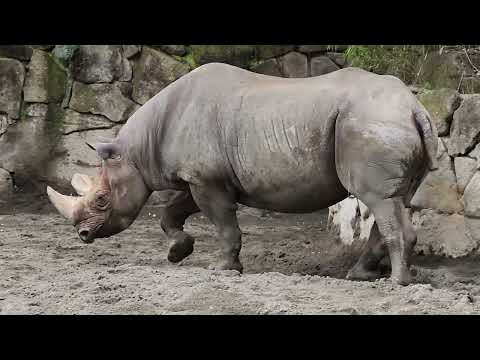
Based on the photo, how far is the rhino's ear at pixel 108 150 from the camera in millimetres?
6906

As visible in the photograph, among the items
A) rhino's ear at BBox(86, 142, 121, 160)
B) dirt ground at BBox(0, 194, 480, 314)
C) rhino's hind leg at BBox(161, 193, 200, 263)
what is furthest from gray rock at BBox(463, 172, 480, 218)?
rhino's ear at BBox(86, 142, 121, 160)

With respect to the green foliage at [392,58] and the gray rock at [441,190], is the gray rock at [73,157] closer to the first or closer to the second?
the green foliage at [392,58]

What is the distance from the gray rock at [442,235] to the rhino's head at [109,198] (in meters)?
2.36

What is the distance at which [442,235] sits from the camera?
277 inches

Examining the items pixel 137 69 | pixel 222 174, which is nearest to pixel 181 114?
pixel 222 174

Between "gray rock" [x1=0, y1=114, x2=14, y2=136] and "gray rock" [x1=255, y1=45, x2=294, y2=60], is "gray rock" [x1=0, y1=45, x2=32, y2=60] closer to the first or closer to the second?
"gray rock" [x1=0, y1=114, x2=14, y2=136]

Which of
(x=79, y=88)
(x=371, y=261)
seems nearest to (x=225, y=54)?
(x=79, y=88)

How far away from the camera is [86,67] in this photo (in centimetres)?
1005

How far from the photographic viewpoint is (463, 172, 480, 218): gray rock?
6863 millimetres

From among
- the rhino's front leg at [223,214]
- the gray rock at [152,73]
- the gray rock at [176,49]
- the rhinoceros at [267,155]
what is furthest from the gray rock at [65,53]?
the rhino's front leg at [223,214]

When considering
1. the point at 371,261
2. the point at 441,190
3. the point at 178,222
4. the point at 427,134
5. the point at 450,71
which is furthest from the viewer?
the point at 450,71

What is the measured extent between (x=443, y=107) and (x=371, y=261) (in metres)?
1.58

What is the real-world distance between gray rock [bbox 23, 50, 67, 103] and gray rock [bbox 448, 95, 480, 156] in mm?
4921

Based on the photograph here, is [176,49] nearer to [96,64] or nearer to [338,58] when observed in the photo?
[96,64]
